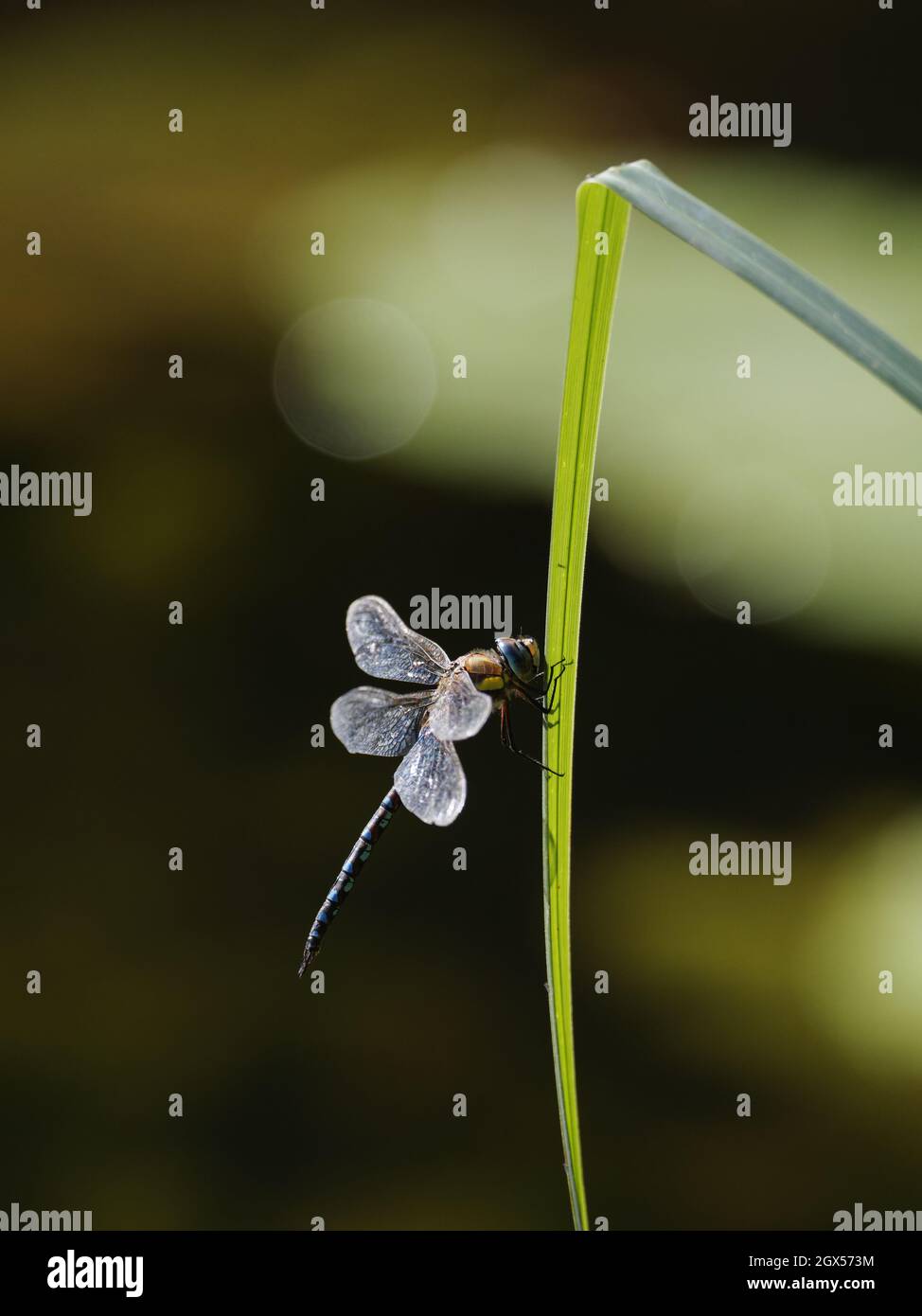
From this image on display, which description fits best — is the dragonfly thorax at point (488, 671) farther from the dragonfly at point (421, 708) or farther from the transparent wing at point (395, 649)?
the transparent wing at point (395, 649)

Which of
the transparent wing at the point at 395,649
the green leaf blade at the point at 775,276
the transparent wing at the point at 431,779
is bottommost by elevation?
the transparent wing at the point at 431,779

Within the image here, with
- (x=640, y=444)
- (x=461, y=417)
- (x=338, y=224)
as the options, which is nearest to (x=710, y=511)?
(x=640, y=444)

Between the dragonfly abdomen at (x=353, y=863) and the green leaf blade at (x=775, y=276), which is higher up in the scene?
the green leaf blade at (x=775, y=276)

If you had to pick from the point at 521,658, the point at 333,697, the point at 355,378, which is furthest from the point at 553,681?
the point at 333,697

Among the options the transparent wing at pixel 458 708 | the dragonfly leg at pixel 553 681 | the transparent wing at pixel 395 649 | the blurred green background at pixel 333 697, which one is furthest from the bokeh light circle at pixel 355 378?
the dragonfly leg at pixel 553 681

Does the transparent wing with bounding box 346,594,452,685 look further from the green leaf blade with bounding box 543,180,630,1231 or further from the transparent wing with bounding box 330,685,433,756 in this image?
the green leaf blade with bounding box 543,180,630,1231

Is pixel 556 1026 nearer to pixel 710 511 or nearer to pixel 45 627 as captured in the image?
pixel 710 511

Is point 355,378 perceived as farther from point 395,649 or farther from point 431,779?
point 431,779
